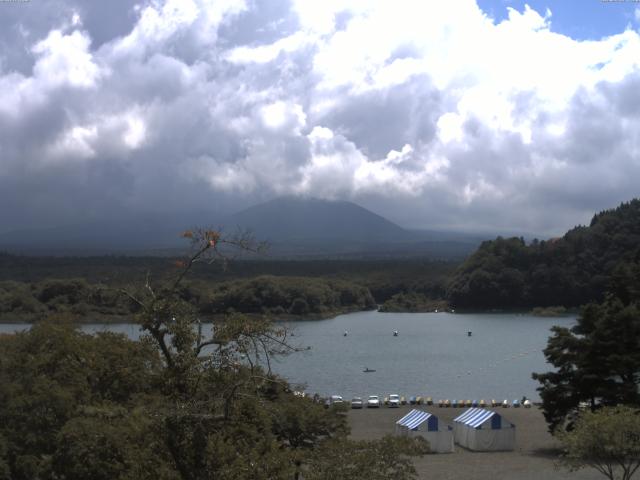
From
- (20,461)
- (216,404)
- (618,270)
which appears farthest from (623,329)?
(216,404)

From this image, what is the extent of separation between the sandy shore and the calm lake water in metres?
4.09

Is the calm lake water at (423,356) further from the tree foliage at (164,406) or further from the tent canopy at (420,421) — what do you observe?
the tree foliage at (164,406)

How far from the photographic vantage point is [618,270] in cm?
2638

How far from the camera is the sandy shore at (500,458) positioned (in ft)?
59.6


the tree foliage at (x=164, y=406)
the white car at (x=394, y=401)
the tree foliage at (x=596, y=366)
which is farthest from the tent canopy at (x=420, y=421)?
the tree foliage at (x=164, y=406)

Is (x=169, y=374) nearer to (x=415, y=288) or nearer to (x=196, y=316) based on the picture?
(x=196, y=316)

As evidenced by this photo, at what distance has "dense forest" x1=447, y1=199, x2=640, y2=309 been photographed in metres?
77.7

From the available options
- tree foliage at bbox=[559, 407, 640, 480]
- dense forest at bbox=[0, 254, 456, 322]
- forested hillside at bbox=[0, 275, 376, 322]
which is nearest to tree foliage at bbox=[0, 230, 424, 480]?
tree foliage at bbox=[559, 407, 640, 480]

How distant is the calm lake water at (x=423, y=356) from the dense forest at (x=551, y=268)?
554cm

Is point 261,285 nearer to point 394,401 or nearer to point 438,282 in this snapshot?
point 438,282

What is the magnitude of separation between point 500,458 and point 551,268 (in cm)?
6108

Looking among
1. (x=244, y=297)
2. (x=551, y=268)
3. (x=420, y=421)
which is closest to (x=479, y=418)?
(x=420, y=421)

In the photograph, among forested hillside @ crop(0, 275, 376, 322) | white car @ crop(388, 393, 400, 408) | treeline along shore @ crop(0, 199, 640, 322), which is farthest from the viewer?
treeline along shore @ crop(0, 199, 640, 322)

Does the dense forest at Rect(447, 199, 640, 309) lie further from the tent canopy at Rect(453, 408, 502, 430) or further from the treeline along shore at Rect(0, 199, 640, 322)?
the tent canopy at Rect(453, 408, 502, 430)
